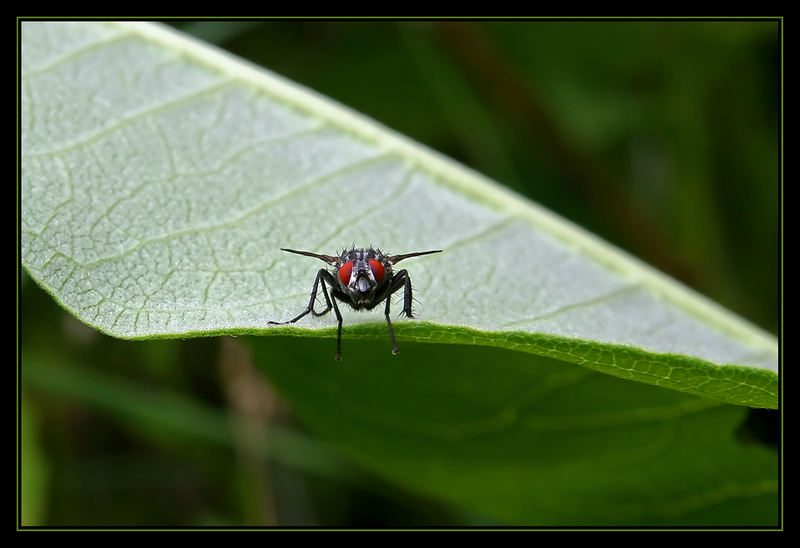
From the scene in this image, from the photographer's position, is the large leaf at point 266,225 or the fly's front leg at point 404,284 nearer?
the large leaf at point 266,225

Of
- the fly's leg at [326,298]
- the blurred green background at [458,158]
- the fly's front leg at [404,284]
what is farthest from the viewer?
the blurred green background at [458,158]

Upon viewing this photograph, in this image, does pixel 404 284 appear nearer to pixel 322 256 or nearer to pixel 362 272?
pixel 362 272

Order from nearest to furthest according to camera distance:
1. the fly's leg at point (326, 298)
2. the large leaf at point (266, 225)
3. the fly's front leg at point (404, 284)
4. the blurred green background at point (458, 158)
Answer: the large leaf at point (266, 225) → the fly's leg at point (326, 298) → the fly's front leg at point (404, 284) → the blurred green background at point (458, 158)

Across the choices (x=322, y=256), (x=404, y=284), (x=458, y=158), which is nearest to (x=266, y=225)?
(x=322, y=256)

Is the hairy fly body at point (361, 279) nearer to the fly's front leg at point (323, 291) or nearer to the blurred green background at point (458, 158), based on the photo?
the fly's front leg at point (323, 291)

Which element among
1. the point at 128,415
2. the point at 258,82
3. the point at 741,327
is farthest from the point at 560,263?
the point at 128,415

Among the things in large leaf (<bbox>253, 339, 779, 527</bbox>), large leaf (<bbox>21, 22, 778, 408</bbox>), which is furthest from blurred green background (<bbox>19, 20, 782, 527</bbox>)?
large leaf (<bbox>21, 22, 778, 408</bbox>)

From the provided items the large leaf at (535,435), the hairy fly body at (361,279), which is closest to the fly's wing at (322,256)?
the hairy fly body at (361,279)
